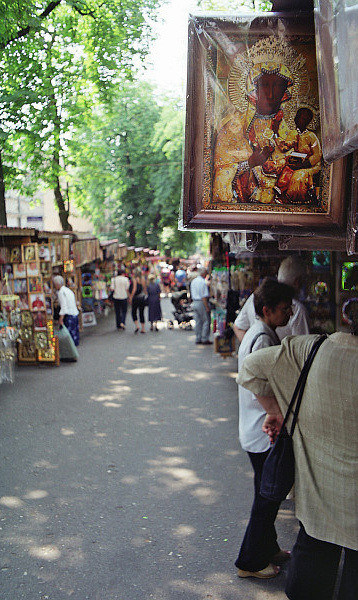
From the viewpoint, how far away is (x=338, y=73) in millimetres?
2127

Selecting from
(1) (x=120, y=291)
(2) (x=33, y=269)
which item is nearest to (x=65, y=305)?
(2) (x=33, y=269)

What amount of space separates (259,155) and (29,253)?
31.3ft

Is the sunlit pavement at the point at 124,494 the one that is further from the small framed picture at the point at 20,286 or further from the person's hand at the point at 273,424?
the small framed picture at the point at 20,286

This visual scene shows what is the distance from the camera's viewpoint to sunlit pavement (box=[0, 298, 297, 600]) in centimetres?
398

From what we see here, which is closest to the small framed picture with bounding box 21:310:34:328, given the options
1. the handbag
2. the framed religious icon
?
the handbag

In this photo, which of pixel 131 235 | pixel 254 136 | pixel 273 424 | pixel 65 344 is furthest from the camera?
pixel 131 235

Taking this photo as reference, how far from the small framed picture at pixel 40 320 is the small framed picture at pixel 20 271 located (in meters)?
0.77

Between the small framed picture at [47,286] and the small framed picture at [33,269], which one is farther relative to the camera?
the small framed picture at [47,286]

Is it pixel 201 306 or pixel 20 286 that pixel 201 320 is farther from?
pixel 20 286

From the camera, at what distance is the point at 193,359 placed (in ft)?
42.4

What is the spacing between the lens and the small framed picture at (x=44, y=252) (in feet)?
41.0

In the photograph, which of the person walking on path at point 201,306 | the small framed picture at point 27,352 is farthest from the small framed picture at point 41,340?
the person walking on path at point 201,306

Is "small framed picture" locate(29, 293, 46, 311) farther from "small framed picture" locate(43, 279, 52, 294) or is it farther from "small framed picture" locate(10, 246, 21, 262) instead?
"small framed picture" locate(43, 279, 52, 294)

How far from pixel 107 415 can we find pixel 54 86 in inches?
349
